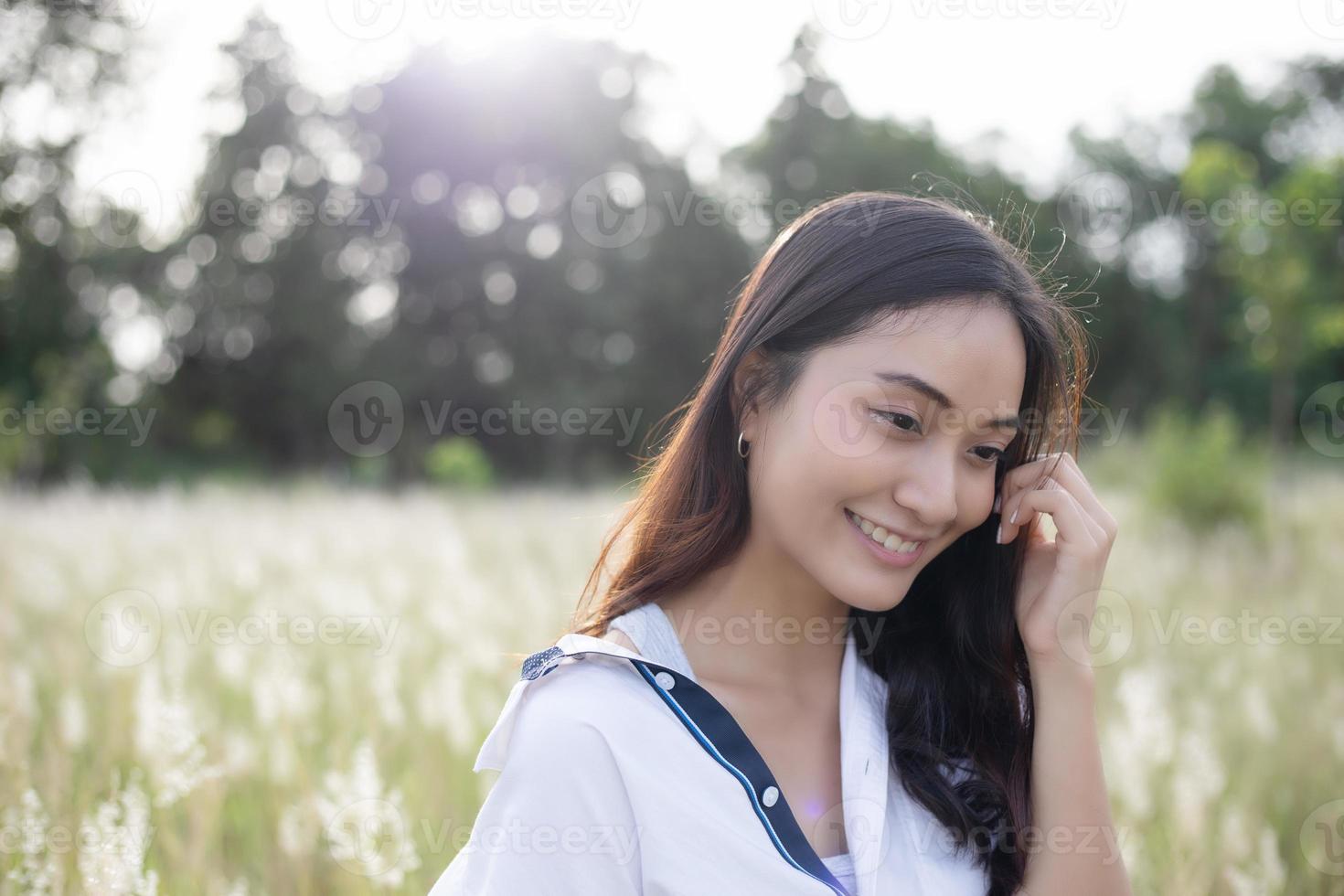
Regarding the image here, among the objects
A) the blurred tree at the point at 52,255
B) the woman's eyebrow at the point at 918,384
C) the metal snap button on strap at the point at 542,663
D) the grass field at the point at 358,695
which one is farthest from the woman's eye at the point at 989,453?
the blurred tree at the point at 52,255

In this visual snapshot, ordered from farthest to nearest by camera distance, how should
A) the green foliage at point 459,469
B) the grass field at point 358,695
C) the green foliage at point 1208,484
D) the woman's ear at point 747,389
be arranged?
the green foliage at point 459,469 < the green foliage at point 1208,484 < the grass field at point 358,695 < the woman's ear at point 747,389

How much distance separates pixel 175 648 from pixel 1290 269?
1115cm

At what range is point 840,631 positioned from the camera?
2062 mm

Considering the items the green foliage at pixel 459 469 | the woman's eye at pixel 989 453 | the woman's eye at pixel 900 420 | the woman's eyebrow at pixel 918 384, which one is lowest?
the green foliage at pixel 459 469

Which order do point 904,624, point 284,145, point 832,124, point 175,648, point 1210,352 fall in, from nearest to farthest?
point 904,624 < point 175,648 < point 284,145 < point 832,124 < point 1210,352

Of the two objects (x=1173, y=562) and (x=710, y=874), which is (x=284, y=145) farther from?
(x=710, y=874)

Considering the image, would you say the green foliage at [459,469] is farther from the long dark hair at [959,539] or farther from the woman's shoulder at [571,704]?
the woman's shoulder at [571,704]

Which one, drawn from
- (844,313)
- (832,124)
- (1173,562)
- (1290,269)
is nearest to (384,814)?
(844,313)

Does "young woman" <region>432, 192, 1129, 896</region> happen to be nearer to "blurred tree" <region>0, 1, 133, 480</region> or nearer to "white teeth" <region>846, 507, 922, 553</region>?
"white teeth" <region>846, 507, 922, 553</region>

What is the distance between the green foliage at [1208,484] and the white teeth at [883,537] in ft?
24.5

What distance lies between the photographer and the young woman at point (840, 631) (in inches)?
58.9

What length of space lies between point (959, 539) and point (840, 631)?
362 mm

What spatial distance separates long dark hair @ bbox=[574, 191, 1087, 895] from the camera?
1.76m

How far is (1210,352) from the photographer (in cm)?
3012
